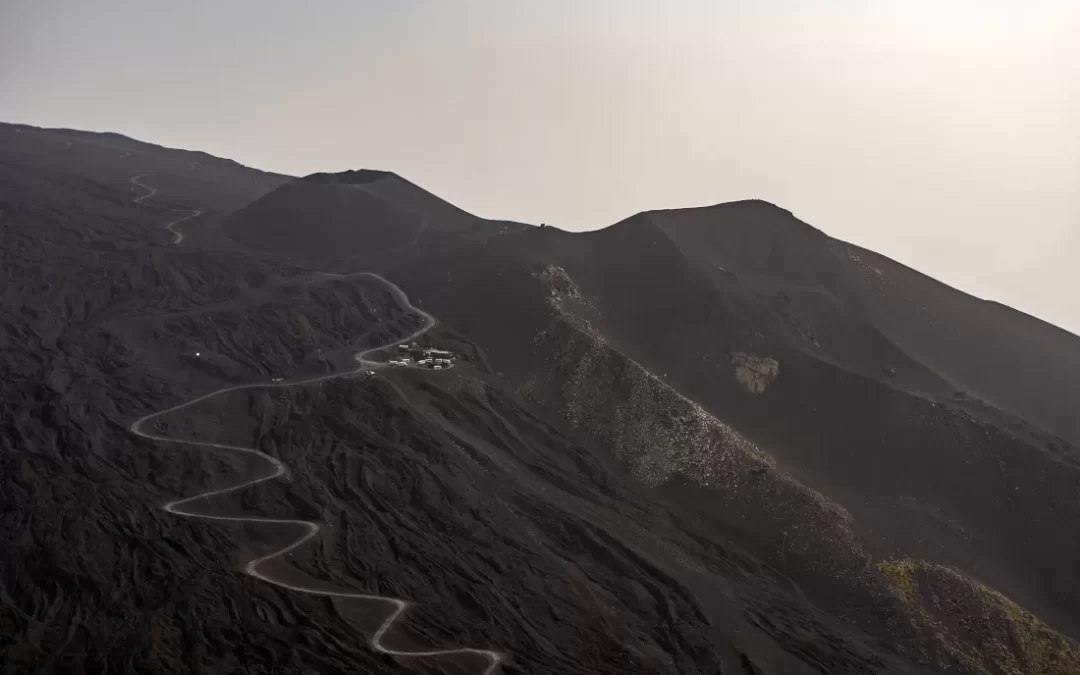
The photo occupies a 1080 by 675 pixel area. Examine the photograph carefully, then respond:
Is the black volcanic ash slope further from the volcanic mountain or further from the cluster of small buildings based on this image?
the cluster of small buildings

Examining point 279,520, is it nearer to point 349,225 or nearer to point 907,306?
point 349,225

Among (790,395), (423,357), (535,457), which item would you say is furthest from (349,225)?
(790,395)

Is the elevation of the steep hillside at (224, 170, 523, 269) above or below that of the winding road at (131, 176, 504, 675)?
above

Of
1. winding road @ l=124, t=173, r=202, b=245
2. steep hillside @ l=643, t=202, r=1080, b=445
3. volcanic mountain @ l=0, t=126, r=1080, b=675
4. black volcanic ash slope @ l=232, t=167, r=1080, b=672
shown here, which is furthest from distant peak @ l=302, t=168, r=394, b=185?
steep hillside @ l=643, t=202, r=1080, b=445

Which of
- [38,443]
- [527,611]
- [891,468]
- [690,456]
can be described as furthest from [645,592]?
[38,443]

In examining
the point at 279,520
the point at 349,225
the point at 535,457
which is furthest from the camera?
the point at 349,225

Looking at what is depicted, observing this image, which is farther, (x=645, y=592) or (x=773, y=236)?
(x=773, y=236)

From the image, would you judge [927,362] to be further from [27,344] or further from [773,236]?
[27,344]
